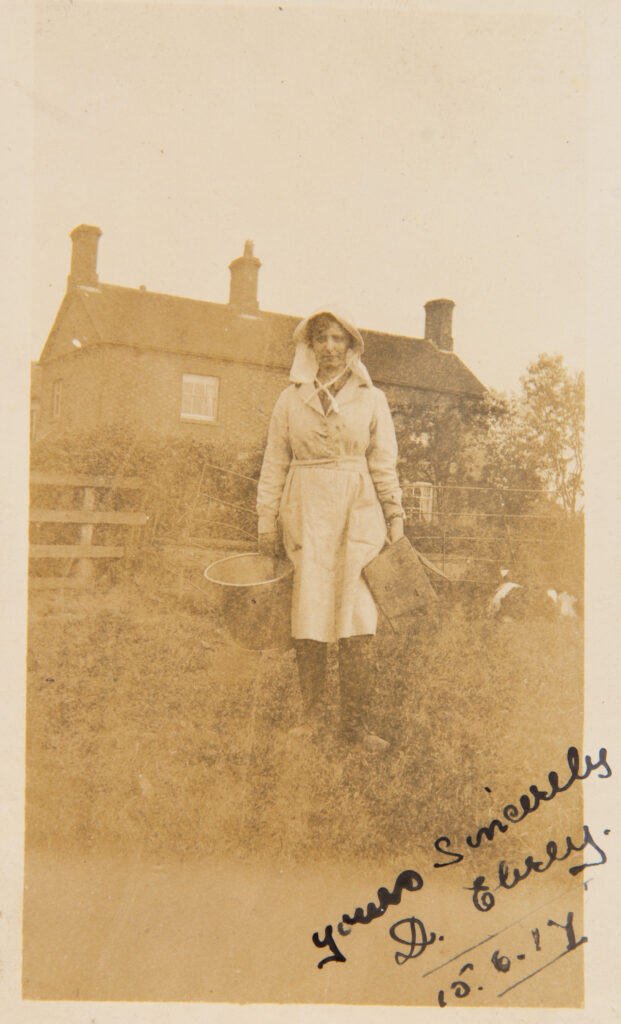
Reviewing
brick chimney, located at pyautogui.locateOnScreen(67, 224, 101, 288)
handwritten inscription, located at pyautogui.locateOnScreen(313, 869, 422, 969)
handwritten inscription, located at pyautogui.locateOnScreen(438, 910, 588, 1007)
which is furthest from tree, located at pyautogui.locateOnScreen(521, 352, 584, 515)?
brick chimney, located at pyautogui.locateOnScreen(67, 224, 101, 288)

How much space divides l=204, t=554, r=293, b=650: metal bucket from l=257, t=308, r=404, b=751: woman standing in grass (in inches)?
1.6

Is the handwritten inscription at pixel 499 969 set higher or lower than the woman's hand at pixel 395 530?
lower

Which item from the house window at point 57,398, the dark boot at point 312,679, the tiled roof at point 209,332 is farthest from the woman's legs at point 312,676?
the house window at point 57,398

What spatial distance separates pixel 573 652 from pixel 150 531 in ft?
5.76

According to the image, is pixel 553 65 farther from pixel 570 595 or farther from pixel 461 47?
pixel 570 595

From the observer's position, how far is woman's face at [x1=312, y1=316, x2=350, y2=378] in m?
2.48

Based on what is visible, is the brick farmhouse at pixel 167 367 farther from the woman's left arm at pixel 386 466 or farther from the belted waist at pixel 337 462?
the belted waist at pixel 337 462

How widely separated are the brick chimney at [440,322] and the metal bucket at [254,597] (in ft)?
3.58

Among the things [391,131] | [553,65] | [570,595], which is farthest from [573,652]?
[553,65]

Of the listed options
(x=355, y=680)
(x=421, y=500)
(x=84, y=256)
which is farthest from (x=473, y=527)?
(x=84, y=256)

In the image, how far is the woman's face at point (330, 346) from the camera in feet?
8.14

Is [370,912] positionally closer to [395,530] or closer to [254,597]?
[254,597]

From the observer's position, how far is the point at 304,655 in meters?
2.44

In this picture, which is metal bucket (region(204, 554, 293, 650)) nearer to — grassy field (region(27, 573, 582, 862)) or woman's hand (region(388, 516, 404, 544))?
→ grassy field (region(27, 573, 582, 862))
